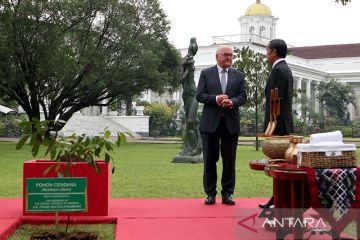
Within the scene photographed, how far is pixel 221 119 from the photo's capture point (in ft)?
21.6

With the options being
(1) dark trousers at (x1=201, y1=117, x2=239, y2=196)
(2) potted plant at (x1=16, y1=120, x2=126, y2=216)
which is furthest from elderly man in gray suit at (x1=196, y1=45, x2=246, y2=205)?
(2) potted plant at (x1=16, y1=120, x2=126, y2=216)

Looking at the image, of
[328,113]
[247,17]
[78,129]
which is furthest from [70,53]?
[247,17]

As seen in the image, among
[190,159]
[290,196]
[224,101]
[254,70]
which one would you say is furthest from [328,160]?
[254,70]

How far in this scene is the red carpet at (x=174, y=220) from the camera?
4.97 m

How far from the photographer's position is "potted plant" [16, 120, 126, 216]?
4.86m

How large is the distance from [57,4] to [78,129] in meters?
18.8

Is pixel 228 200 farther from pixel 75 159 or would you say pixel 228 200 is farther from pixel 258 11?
pixel 258 11

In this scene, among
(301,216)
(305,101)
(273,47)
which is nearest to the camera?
(301,216)

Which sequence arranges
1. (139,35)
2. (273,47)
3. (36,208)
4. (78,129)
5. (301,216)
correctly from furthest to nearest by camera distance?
(78,129) < (139,35) < (273,47) < (36,208) < (301,216)

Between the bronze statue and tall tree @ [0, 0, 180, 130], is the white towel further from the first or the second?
tall tree @ [0, 0, 180, 130]

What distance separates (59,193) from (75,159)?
64 cm

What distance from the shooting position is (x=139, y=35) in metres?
31.6

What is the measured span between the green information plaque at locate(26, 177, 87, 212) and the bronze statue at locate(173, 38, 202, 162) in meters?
8.23

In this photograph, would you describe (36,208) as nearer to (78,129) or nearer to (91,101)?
(91,101)
